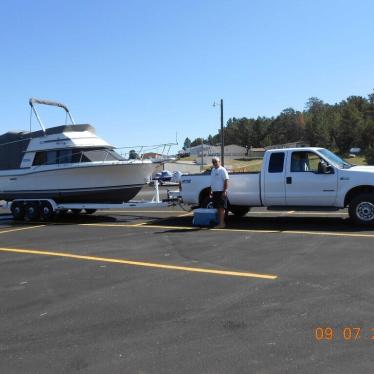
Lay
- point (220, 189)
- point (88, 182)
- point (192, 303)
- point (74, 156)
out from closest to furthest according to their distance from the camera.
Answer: point (192, 303) → point (220, 189) → point (88, 182) → point (74, 156)

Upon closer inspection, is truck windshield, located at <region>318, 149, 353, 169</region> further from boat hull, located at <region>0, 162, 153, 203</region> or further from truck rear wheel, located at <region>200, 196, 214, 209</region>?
boat hull, located at <region>0, 162, 153, 203</region>

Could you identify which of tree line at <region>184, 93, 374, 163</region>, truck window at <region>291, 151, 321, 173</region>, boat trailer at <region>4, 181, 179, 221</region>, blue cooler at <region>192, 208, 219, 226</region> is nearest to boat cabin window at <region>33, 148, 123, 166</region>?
boat trailer at <region>4, 181, 179, 221</region>

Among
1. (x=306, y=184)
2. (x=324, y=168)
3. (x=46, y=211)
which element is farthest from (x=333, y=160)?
(x=46, y=211)

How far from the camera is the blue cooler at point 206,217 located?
42.1 ft

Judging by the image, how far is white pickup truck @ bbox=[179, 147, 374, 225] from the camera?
11.9 m

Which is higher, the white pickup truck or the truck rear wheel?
the white pickup truck

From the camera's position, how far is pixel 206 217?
12.9 meters

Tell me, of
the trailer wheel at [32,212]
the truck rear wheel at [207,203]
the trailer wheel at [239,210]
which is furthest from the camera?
the trailer wheel at [32,212]

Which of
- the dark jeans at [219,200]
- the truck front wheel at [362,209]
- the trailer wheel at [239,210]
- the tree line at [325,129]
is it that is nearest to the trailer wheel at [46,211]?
the trailer wheel at [239,210]

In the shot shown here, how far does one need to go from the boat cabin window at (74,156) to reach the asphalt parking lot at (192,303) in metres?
5.08

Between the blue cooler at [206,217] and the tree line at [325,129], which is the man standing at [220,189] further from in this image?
the tree line at [325,129]

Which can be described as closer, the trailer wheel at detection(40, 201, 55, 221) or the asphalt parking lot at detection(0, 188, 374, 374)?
the asphalt parking lot at detection(0, 188, 374, 374)

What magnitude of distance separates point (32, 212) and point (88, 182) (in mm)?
2218

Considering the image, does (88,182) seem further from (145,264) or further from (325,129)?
(325,129)
